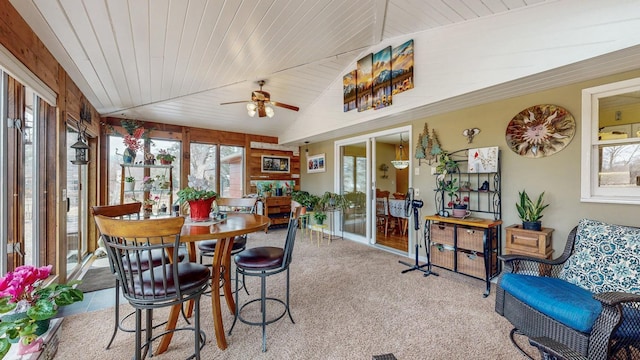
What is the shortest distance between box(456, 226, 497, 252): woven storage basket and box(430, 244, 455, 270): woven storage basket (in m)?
0.18

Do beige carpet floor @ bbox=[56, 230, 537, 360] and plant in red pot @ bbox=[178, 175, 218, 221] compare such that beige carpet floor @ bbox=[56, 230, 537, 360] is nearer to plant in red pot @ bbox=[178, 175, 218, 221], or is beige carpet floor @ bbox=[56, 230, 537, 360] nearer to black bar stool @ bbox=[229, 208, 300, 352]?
black bar stool @ bbox=[229, 208, 300, 352]

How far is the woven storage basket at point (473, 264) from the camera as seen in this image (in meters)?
2.94

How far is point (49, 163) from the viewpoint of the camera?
2.56m

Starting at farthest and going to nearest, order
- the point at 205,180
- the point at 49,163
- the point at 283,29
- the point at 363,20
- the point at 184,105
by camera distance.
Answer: the point at 205,180 < the point at 184,105 < the point at 363,20 < the point at 283,29 < the point at 49,163

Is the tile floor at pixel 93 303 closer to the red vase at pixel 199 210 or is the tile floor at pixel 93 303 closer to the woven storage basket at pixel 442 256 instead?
the red vase at pixel 199 210

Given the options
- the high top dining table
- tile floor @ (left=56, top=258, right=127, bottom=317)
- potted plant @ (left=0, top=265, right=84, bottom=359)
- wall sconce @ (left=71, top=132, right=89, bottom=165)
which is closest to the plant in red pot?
the high top dining table

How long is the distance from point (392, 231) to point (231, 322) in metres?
4.42

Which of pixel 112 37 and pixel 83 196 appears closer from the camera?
pixel 112 37

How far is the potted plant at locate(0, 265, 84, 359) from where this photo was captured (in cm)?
125

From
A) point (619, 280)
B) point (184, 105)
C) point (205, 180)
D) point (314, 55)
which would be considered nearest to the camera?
point (619, 280)

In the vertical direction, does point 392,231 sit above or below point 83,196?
below

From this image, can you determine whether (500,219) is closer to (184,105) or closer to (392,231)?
(392,231)

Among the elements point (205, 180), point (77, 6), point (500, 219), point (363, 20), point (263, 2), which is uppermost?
point (363, 20)

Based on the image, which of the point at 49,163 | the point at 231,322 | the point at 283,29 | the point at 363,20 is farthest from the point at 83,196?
the point at 363,20
